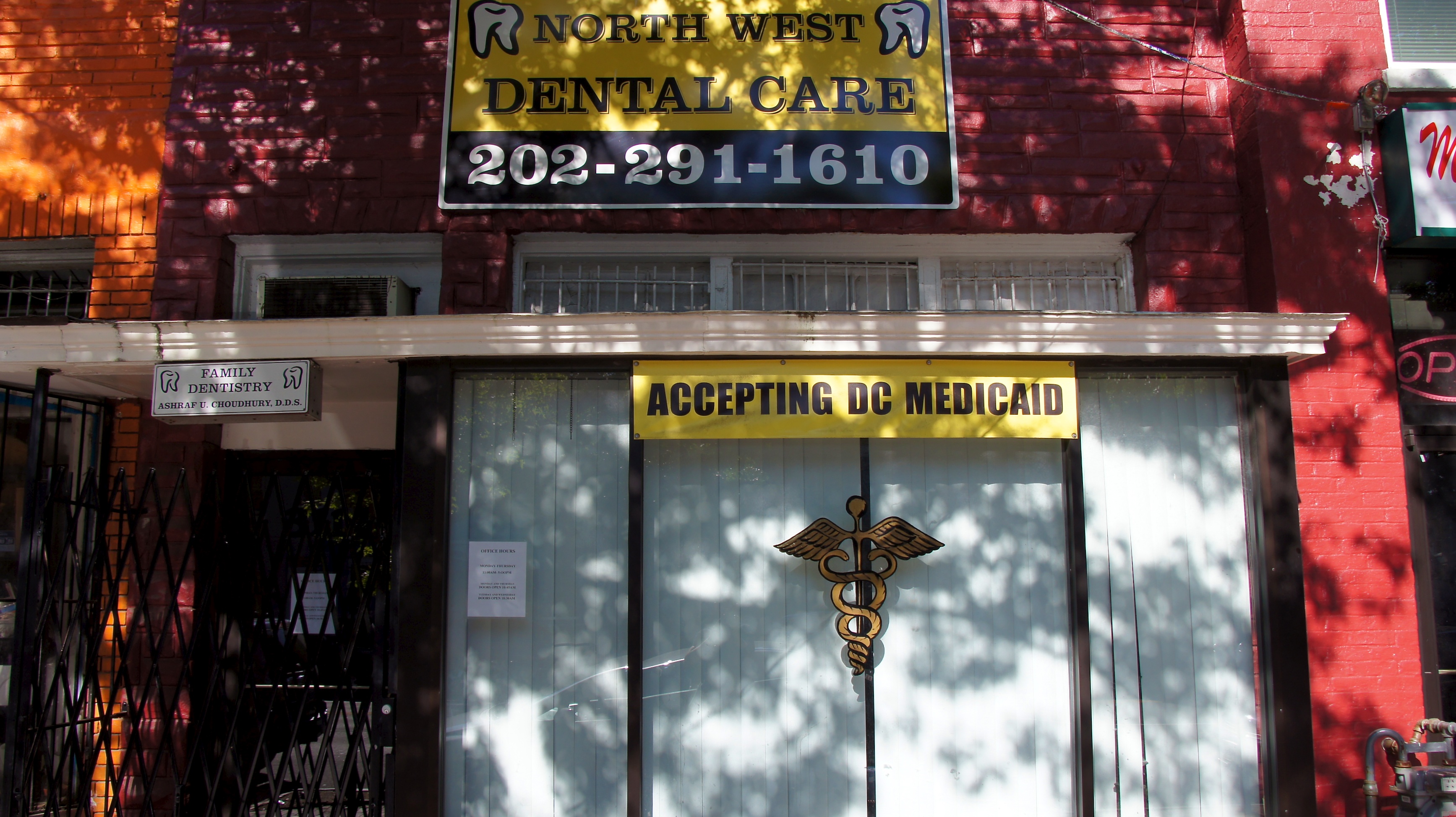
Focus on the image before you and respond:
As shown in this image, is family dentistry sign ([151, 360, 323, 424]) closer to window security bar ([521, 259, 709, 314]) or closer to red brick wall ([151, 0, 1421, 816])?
red brick wall ([151, 0, 1421, 816])

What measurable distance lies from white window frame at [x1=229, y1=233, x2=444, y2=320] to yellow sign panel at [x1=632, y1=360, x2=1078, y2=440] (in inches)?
74.9

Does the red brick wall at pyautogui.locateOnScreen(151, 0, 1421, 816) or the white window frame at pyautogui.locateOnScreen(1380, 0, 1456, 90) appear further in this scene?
the white window frame at pyautogui.locateOnScreen(1380, 0, 1456, 90)

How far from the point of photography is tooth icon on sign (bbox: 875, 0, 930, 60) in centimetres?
544

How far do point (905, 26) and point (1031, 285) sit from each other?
1.87 metres

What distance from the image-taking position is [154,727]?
16.4 feet

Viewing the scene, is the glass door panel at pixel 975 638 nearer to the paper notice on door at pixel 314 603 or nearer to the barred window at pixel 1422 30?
the paper notice on door at pixel 314 603

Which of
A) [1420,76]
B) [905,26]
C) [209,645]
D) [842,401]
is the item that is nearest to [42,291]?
[209,645]

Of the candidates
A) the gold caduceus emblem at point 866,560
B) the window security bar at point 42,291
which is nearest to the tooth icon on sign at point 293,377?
the window security bar at point 42,291

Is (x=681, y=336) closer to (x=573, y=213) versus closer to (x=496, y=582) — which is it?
(x=573, y=213)

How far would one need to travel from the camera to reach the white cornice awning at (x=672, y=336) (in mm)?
4379

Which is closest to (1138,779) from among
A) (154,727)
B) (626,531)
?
(626,531)

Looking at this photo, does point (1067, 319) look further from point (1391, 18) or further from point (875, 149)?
point (1391, 18)

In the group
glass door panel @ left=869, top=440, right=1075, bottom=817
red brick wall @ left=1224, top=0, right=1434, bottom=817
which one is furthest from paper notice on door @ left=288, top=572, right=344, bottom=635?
red brick wall @ left=1224, top=0, right=1434, bottom=817

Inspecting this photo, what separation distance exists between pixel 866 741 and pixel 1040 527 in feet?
4.99
